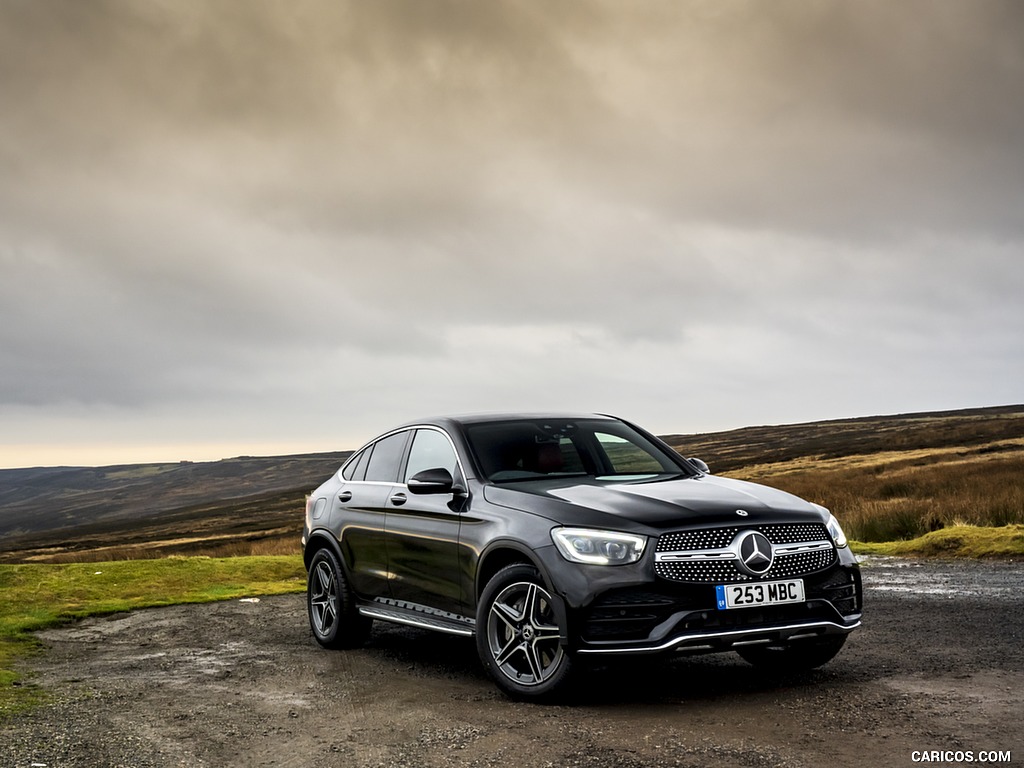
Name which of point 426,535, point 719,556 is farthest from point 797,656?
point 426,535

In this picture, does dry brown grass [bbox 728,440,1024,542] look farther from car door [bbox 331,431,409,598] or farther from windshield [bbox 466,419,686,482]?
car door [bbox 331,431,409,598]

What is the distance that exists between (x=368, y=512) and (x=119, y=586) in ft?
26.8

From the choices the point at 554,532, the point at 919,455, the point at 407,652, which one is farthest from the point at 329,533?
the point at 919,455

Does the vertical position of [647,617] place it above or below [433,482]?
below

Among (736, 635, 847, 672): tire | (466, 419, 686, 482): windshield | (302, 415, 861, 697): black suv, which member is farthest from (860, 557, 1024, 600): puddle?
(466, 419, 686, 482): windshield

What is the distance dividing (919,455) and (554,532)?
185 feet

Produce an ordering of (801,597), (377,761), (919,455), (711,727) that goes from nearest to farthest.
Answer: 1. (377,761)
2. (711,727)
3. (801,597)
4. (919,455)

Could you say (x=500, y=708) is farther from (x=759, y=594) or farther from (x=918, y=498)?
(x=918, y=498)

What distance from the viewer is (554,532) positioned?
6684 mm

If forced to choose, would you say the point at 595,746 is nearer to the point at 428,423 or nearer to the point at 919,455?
the point at 428,423

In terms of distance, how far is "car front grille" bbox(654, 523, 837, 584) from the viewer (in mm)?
6418

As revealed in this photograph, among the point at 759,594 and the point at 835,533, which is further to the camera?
the point at 835,533

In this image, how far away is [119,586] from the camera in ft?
51.5

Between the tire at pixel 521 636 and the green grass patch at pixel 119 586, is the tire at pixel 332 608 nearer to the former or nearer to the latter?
the tire at pixel 521 636
